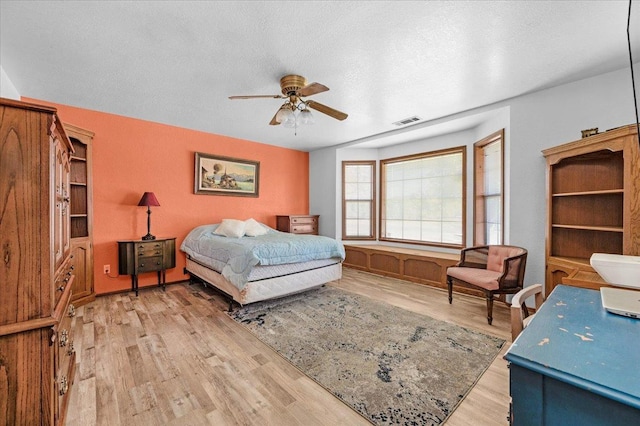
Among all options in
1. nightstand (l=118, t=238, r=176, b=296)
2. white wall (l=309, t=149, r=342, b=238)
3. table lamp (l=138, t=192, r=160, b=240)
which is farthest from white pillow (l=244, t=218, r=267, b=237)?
white wall (l=309, t=149, r=342, b=238)

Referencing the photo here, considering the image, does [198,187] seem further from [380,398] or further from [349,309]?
[380,398]

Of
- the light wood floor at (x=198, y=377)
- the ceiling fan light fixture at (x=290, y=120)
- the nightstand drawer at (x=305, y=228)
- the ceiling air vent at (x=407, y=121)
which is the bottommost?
the light wood floor at (x=198, y=377)

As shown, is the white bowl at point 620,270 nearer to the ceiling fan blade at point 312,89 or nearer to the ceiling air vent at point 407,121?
the ceiling fan blade at point 312,89

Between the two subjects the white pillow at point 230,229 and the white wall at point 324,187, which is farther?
the white wall at point 324,187

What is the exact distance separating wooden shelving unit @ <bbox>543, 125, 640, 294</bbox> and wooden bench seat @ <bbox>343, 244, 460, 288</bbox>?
4.65 feet

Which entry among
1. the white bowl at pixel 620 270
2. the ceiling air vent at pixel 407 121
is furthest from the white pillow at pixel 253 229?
the white bowl at pixel 620 270

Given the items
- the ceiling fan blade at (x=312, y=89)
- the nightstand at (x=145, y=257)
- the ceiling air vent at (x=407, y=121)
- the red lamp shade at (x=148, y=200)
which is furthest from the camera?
the ceiling air vent at (x=407, y=121)

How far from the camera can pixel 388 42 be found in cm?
217

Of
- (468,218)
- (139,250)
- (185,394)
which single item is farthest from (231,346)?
(468,218)

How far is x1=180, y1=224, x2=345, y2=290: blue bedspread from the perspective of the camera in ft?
10.3

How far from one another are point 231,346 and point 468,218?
13.0ft

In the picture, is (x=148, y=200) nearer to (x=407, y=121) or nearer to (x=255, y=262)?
(x=255, y=262)

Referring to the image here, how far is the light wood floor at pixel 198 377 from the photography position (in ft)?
5.35

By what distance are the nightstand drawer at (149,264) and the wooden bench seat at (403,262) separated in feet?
11.2
